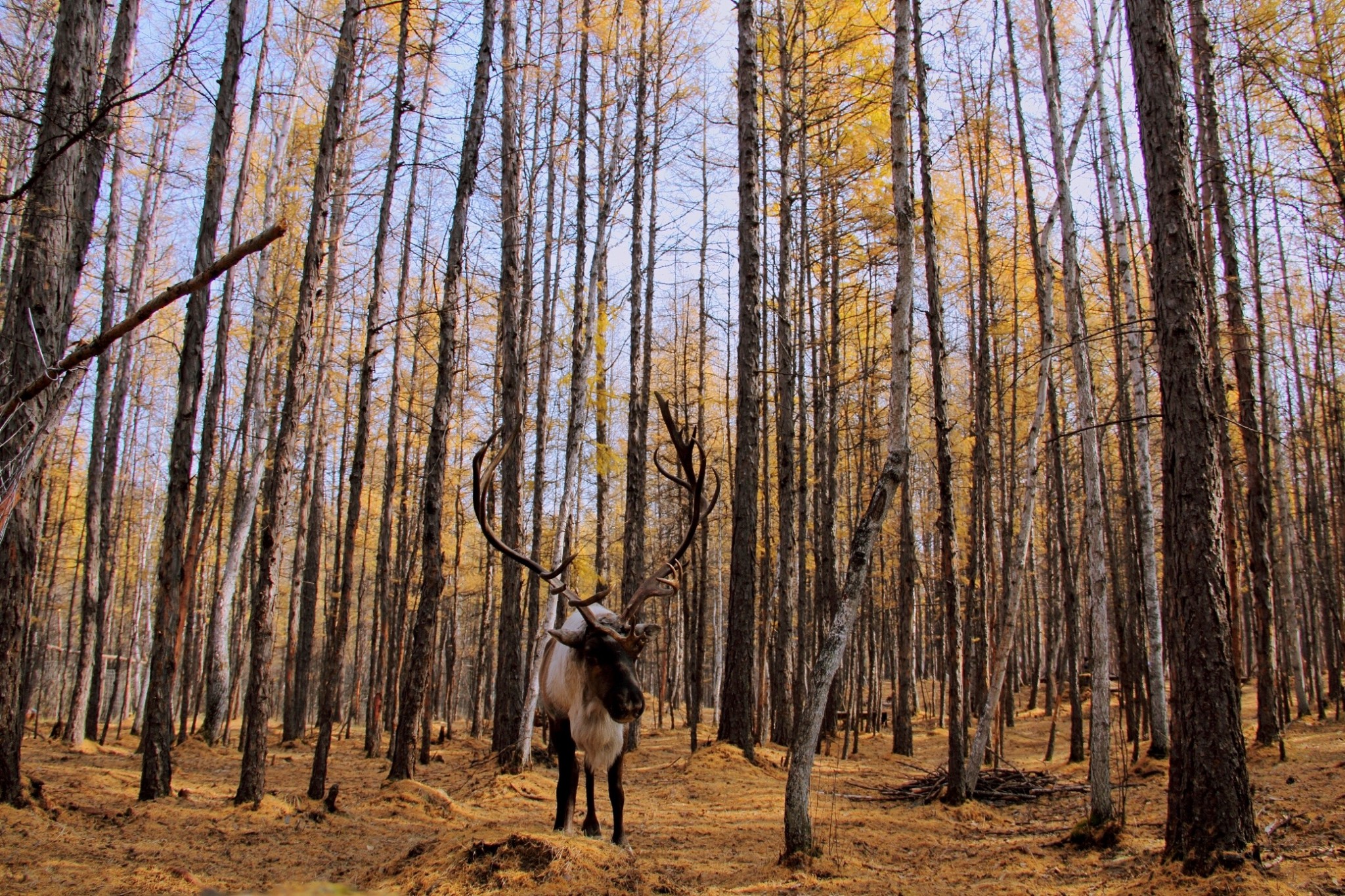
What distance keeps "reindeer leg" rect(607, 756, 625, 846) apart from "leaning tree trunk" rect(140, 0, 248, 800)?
5.07 meters

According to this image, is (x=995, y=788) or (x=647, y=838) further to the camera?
(x=995, y=788)

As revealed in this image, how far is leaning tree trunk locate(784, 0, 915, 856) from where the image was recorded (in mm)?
5992

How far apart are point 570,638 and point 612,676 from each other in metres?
0.57

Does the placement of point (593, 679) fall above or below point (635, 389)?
below

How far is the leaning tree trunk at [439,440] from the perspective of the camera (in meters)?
9.88

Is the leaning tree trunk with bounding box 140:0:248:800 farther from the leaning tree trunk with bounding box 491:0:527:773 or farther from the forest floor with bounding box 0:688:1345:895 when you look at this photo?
the leaning tree trunk with bounding box 491:0:527:773

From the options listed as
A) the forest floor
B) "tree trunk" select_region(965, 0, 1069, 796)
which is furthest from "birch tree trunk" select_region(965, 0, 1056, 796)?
the forest floor

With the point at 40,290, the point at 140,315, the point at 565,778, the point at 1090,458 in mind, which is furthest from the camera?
the point at 1090,458

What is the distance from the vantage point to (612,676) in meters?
6.41

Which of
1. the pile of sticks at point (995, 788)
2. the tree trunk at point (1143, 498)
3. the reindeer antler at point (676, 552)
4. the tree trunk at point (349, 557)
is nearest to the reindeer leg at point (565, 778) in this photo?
the reindeer antler at point (676, 552)

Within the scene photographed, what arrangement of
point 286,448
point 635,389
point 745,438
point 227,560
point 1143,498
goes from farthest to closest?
point 635,389
point 227,560
point 745,438
point 1143,498
point 286,448

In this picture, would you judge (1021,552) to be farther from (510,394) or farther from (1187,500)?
(510,394)

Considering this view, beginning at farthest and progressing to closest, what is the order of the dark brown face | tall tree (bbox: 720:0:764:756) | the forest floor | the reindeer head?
tall tree (bbox: 720:0:764:756) < the reindeer head < the dark brown face < the forest floor

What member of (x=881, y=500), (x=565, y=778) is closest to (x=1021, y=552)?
(x=881, y=500)
